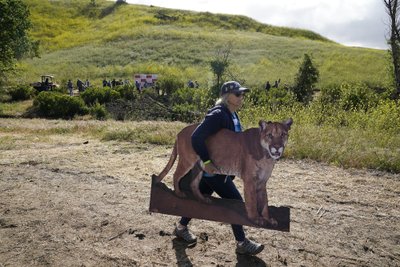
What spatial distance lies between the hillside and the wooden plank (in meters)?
24.1

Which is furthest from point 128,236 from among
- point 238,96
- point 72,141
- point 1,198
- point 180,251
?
point 72,141

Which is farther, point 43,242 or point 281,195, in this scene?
point 281,195

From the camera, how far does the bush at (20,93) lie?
91.7 ft

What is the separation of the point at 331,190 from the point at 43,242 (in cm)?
502

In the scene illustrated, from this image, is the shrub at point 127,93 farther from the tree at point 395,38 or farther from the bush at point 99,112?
the tree at point 395,38

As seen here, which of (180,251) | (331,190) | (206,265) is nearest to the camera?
(206,265)

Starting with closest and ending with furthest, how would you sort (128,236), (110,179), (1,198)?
(128,236), (1,198), (110,179)

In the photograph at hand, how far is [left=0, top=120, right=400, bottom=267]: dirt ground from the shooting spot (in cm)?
482

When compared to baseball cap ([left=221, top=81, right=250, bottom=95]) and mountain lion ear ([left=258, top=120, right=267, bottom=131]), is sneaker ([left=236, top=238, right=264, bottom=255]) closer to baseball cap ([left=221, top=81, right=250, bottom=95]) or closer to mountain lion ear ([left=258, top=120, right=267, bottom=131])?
mountain lion ear ([left=258, top=120, right=267, bottom=131])

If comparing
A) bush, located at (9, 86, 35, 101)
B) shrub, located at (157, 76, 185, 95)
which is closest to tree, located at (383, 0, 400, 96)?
shrub, located at (157, 76, 185, 95)

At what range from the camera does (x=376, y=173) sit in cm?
877

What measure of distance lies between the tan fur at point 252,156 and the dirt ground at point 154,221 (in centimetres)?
109

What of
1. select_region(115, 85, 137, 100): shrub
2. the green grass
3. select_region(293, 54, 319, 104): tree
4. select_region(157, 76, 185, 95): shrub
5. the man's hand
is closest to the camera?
the man's hand

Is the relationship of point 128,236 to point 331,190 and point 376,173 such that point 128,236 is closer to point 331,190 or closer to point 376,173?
point 331,190
